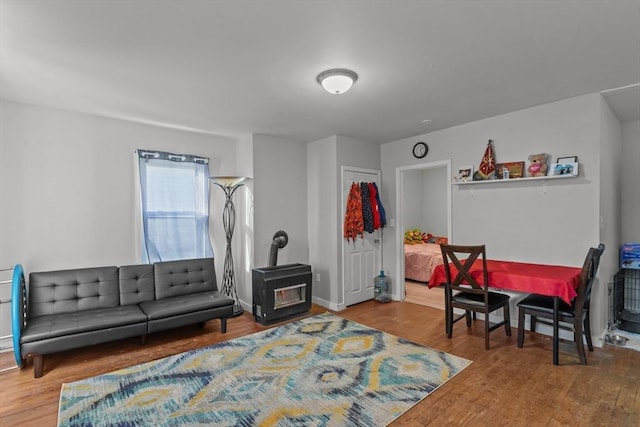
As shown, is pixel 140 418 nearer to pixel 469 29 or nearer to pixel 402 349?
pixel 402 349

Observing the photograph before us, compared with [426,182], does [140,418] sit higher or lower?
lower

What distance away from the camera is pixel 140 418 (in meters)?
2.12

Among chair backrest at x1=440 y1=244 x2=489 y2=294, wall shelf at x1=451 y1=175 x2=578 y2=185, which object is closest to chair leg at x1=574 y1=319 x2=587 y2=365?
chair backrest at x1=440 y1=244 x2=489 y2=294

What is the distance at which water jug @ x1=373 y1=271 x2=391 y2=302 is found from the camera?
4.96 m

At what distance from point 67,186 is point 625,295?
668 cm

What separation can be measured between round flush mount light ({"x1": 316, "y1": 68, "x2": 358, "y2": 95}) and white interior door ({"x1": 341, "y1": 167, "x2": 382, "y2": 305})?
82.1 inches

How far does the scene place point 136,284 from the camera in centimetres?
365

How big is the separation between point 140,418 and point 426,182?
7559 millimetres

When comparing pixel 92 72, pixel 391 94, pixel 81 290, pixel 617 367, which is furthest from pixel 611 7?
pixel 81 290

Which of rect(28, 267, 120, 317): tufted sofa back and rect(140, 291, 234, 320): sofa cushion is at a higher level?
rect(28, 267, 120, 317): tufted sofa back

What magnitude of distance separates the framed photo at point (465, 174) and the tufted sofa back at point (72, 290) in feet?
14.1

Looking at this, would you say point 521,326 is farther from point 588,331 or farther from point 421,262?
point 421,262

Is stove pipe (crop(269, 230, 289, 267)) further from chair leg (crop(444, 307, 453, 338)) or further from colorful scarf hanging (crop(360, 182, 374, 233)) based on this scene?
chair leg (crop(444, 307, 453, 338))

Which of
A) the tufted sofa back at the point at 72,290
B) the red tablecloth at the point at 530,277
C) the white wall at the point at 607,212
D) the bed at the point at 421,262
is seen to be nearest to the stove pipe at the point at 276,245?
the tufted sofa back at the point at 72,290
